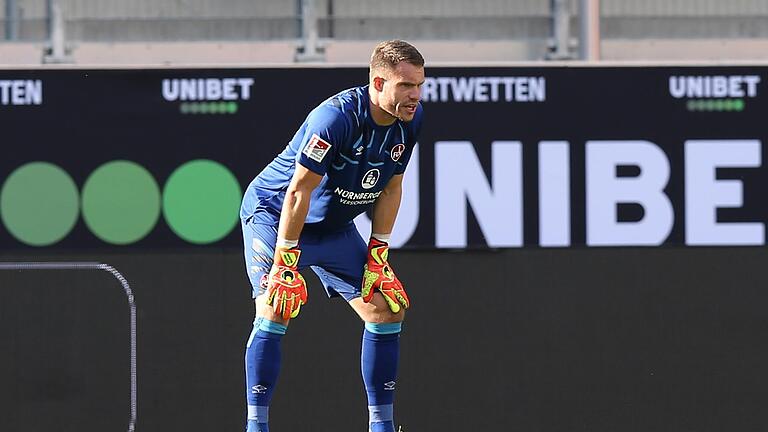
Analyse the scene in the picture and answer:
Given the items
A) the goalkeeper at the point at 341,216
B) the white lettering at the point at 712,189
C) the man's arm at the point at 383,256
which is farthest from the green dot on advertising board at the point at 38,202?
the white lettering at the point at 712,189

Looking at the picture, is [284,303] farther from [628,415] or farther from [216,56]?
[628,415]

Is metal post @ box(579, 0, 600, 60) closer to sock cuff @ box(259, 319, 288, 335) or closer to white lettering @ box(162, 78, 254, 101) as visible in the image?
white lettering @ box(162, 78, 254, 101)

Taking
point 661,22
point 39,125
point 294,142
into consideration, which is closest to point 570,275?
point 661,22

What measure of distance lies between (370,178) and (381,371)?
0.80m

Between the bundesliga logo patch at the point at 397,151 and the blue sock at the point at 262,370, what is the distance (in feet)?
2.66

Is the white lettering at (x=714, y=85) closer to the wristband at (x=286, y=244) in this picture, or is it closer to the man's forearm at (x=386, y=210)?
the man's forearm at (x=386, y=210)

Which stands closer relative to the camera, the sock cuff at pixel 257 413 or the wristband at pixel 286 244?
the wristband at pixel 286 244

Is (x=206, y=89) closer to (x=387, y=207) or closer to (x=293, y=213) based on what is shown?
(x=387, y=207)

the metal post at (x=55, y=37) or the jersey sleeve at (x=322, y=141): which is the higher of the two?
the metal post at (x=55, y=37)

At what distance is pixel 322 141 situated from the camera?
510 cm

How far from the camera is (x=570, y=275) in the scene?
652cm

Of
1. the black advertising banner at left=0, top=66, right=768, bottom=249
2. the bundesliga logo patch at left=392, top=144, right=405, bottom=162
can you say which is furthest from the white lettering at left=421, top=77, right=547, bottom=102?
the bundesliga logo patch at left=392, top=144, right=405, bottom=162

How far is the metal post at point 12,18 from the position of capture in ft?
20.6

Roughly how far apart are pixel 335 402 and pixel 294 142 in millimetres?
1607
